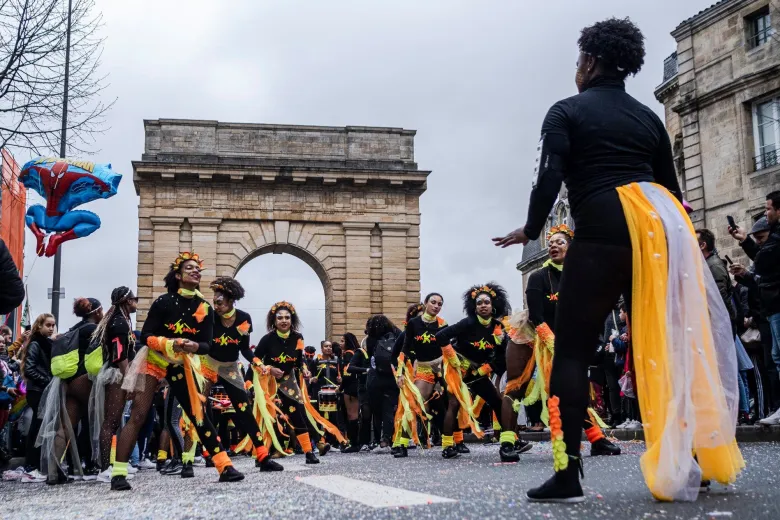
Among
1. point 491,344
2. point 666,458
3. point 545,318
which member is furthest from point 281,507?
point 491,344

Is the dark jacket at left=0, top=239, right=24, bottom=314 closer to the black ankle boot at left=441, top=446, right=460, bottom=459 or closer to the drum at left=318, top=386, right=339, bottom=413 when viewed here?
the black ankle boot at left=441, top=446, right=460, bottom=459

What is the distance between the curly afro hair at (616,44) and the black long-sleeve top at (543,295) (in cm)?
402

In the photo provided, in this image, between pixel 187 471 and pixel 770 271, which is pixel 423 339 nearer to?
pixel 187 471

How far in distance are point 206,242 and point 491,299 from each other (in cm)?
2336

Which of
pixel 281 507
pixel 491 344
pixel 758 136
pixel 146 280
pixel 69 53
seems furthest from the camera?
pixel 146 280

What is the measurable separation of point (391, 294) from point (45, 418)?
25011mm

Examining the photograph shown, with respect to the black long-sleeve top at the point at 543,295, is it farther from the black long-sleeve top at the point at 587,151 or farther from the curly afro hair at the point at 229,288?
the black long-sleeve top at the point at 587,151

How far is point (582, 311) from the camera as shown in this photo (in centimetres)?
420

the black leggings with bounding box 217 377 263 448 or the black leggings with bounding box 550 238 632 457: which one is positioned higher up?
the black leggings with bounding box 550 238 632 457

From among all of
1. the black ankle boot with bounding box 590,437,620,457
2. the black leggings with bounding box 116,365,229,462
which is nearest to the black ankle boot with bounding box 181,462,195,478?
the black leggings with bounding box 116,365,229,462

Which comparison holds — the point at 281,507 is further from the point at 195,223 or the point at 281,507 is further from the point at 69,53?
the point at 195,223

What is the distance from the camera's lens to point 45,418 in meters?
9.17

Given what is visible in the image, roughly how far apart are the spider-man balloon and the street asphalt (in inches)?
234

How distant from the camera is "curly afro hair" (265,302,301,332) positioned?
1155 cm
